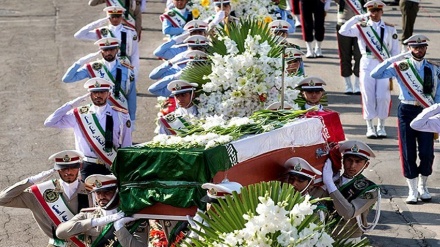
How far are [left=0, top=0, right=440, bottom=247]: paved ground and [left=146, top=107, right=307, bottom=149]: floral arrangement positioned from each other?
8.92 feet

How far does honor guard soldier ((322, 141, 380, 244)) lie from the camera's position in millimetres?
10195

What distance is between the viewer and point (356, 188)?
411 inches

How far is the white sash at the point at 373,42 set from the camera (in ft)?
53.5

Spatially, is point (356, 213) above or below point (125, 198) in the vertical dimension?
below

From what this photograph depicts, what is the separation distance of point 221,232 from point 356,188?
12.4 feet

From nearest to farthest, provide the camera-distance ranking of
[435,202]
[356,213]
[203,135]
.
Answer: [203,135]
[356,213]
[435,202]

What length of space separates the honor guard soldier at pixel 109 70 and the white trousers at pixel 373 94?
3570mm

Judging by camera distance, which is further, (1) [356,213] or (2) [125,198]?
(1) [356,213]

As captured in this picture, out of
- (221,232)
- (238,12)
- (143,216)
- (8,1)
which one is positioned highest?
(221,232)

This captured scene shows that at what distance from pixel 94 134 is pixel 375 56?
5.69 metres

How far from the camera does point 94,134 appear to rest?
1200 centimetres

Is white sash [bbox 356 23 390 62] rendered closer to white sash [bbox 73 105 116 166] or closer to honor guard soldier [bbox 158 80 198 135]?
honor guard soldier [bbox 158 80 198 135]

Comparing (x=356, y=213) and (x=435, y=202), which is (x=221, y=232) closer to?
(x=356, y=213)

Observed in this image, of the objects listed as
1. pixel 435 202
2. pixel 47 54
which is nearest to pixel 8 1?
pixel 47 54
